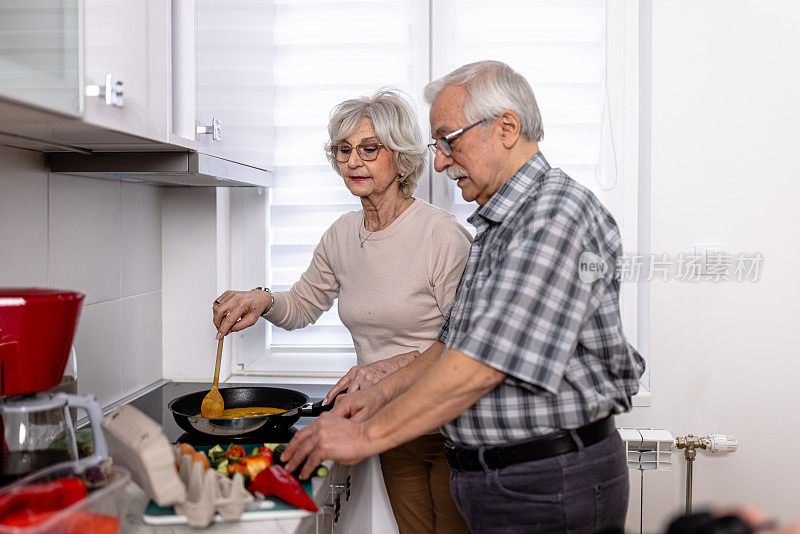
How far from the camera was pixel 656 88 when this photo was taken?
2.11 meters

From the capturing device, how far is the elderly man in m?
1.17

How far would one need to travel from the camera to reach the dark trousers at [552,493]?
49.9 inches

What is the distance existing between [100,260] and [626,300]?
57.8 inches

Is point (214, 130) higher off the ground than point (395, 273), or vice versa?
point (214, 130)

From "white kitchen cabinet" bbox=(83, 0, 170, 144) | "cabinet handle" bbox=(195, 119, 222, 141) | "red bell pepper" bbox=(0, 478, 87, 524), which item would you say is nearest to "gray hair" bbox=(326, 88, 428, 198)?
"cabinet handle" bbox=(195, 119, 222, 141)

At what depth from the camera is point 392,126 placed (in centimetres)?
182

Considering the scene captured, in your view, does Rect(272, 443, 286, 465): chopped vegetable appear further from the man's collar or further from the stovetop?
the man's collar

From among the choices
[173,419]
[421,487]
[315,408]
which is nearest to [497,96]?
[315,408]

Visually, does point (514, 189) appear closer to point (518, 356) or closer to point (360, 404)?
point (518, 356)

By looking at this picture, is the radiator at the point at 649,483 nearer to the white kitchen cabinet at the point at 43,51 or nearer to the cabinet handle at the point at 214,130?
the cabinet handle at the point at 214,130

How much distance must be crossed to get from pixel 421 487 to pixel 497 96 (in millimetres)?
1043

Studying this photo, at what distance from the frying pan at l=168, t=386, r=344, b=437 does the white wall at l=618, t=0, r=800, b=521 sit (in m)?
1.07

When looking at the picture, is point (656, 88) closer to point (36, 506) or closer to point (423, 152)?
point (423, 152)

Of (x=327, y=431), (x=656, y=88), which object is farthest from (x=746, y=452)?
(x=327, y=431)
